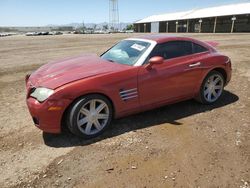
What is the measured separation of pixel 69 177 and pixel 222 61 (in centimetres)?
398

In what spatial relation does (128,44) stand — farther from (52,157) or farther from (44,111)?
(52,157)

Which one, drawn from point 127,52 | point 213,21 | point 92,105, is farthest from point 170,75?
point 213,21

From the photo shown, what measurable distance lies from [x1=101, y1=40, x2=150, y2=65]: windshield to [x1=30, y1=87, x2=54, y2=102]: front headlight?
146 centimetres

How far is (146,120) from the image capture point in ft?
15.3

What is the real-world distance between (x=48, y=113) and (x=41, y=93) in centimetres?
33

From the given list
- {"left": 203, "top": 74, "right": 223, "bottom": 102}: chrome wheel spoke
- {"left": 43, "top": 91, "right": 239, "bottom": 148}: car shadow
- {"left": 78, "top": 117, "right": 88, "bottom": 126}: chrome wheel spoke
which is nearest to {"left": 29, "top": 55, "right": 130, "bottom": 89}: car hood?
{"left": 78, "top": 117, "right": 88, "bottom": 126}: chrome wheel spoke

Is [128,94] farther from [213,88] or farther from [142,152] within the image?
[213,88]

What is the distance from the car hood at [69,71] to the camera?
12.5ft

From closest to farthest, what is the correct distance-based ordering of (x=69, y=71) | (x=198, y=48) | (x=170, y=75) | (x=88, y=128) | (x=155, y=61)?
(x=88, y=128) → (x=69, y=71) → (x=155, y=61) → (x=170, y=75) → (x=198, y=48)

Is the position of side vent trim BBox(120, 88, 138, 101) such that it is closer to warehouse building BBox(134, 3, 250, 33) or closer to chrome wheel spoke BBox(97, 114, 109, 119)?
chrome wheel spoke BBox(97, 114, 109, 119)

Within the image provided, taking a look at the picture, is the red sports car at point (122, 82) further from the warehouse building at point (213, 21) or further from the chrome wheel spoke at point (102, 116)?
the warehouse building at point (213, 21)

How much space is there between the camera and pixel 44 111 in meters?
3.62

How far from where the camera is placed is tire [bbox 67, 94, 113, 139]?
3750 millimetres

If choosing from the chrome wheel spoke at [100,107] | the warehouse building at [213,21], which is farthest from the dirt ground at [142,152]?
the warehouse building at [213,21]
